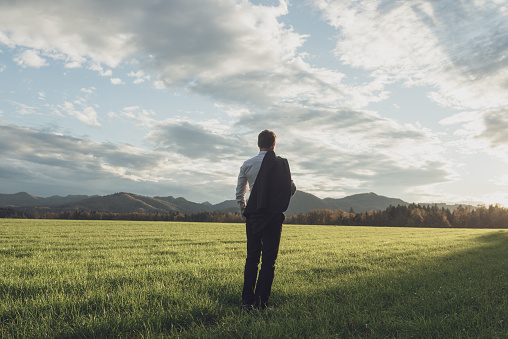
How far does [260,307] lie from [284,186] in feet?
7.33

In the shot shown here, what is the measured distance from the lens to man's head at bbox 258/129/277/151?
5938 millimetres

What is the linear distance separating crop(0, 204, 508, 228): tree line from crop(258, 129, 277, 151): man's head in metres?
113

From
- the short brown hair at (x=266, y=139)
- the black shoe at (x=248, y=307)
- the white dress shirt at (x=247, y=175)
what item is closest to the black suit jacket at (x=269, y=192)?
the white dress shirt at (x=247, y=175)

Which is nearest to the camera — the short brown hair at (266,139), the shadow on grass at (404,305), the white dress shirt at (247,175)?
the shadow on grass at (404,305)

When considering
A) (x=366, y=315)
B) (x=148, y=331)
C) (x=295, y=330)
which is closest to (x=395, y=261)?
(x=366, y=315)

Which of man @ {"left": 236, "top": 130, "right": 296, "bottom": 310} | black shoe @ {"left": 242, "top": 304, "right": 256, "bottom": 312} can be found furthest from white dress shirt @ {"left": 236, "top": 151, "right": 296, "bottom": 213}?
black shoe @ {"left": 242, "top": 304, "right": 256, "bottom": 312}

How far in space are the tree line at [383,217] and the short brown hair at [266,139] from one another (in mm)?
113219

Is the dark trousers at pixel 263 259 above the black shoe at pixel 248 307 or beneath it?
above

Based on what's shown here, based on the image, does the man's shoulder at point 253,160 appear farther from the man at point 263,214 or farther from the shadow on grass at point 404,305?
the shadow on grass at point 404,305

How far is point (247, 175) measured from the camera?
5844 mm

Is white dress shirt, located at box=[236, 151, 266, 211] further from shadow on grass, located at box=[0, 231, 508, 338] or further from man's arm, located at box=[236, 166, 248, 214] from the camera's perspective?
shadow on grass, located at box=[0, 231, 508, 338]

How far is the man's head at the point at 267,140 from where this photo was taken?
19.5 ft

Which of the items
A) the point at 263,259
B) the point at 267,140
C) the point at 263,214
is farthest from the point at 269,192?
the point at 263,259

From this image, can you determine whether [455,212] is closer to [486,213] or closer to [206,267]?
[486,213]
